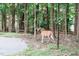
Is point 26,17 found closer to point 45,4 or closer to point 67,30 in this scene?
point 45,4

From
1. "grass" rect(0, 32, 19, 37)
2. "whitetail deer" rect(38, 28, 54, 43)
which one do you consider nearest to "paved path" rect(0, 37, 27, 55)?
"grass" rect(0, 32, 19, 37)

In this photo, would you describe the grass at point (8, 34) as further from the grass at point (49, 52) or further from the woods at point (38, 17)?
the grass at point (49, 52)

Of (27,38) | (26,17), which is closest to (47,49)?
(27,38)

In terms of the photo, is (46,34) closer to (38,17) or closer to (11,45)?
(38,17)

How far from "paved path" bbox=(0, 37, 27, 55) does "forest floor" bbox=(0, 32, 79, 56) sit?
0.03 metres

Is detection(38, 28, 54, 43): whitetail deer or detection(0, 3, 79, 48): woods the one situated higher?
detection(0, 3, 79, 48): woods

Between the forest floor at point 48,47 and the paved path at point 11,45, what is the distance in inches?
1.3

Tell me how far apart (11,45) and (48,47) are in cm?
33

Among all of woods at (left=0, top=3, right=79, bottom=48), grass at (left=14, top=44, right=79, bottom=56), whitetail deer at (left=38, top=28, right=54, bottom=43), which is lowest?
grass at (left=14, top=44, right=79, bottom=56)

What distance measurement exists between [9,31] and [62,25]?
479mm

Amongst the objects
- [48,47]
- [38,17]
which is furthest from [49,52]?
[38,17]

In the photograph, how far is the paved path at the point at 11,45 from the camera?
2.25 metres

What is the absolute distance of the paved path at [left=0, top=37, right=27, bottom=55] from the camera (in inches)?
88.7

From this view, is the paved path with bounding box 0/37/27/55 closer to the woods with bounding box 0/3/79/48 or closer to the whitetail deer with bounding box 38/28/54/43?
the woods with bounding box 0/3/79/48
